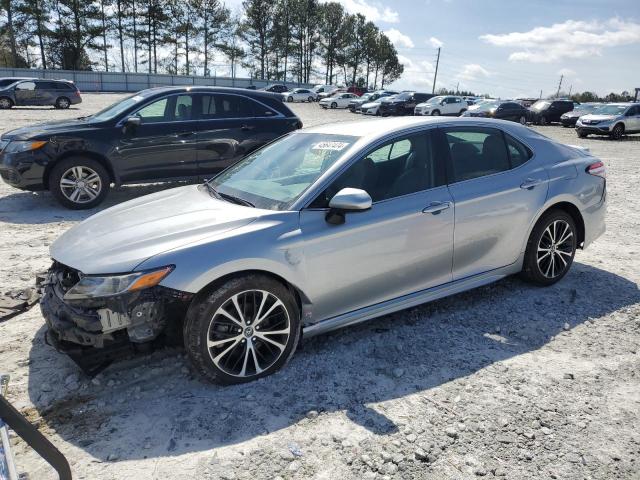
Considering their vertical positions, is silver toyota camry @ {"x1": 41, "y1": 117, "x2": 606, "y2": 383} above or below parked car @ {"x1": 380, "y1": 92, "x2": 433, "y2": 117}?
below

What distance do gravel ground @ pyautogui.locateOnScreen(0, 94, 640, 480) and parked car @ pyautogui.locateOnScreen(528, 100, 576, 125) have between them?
28.9 m

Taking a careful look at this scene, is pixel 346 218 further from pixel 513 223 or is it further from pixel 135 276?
pixel 513 223

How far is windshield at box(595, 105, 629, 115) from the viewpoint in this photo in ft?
75.8

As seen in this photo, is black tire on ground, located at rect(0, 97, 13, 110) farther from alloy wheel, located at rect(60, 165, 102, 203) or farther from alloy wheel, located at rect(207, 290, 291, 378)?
alloy wheel, located at rect(207, 290, 291, 378)

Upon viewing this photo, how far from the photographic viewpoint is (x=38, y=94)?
85.5 feet

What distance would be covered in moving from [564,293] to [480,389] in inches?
76.5

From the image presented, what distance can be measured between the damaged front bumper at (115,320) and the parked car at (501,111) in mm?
26909

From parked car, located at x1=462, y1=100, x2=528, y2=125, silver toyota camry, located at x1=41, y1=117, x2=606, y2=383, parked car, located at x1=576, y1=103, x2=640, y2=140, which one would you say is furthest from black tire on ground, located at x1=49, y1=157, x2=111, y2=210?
parked car, located at x1=462, y1=100, x2=528, y2=125

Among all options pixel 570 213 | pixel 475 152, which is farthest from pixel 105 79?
pixel 570 213

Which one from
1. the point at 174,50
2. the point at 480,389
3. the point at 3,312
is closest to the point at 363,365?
the point at 480,389

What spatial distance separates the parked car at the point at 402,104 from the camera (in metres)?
34.1

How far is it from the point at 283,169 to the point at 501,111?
86.3 ft

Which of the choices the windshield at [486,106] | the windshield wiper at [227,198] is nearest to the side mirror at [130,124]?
the windshield wiper at [227,198]

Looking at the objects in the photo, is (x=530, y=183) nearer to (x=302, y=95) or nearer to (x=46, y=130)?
(x=46, y=130)
